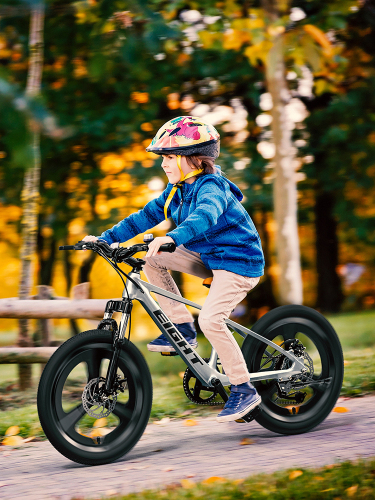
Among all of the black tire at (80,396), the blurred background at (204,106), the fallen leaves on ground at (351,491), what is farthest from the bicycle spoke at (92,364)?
the blurred background at (204,106)

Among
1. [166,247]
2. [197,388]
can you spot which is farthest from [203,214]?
[197,388]

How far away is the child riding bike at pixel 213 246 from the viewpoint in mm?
4059

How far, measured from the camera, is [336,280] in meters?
14.3

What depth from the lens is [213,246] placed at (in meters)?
→ 4.16

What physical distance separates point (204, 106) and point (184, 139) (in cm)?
736

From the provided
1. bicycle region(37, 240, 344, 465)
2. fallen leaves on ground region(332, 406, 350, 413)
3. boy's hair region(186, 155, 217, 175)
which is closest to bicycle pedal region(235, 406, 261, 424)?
bicycle region(37, 240, 344, 465)

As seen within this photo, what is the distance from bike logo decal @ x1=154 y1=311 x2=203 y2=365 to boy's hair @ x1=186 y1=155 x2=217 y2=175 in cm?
90

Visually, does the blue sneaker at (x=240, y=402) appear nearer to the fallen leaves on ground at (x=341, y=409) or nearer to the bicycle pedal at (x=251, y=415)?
the bicycle pedal at (x=251, y=415)

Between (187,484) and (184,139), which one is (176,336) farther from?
(184,139)

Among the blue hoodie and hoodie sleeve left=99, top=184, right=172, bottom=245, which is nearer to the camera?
the blue hoodie

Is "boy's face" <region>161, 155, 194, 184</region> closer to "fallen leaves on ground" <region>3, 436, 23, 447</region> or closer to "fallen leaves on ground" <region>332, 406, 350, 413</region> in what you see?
"fallen leaves on ground" <region>3, 436, 23, 447</region>

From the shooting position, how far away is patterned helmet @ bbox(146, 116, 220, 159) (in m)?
4.03

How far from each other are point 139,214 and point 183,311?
695mm

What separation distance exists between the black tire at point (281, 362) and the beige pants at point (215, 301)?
0.93 feet
